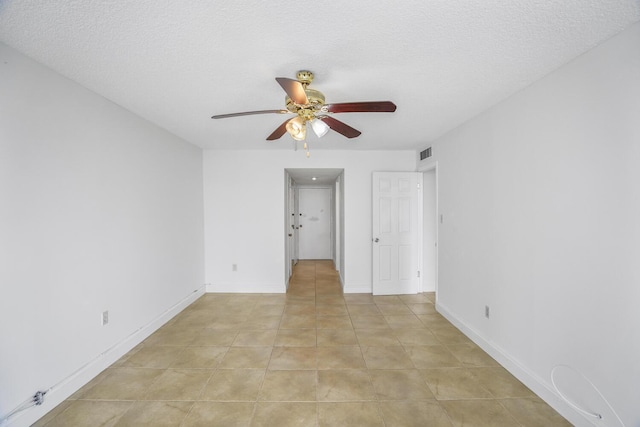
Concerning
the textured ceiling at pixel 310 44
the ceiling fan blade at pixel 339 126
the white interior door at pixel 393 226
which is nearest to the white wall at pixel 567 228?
the textured ceiling at pixel 310 44

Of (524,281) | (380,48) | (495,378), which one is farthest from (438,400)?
(380,48)

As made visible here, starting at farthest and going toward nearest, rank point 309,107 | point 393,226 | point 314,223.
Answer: point 314,223, point 393,226, point 309,107

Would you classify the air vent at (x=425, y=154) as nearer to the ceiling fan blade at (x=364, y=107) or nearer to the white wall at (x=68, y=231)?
the ceiling fan blade at (x=364, y=107)

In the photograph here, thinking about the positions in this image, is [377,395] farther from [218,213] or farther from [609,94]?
[218,213]

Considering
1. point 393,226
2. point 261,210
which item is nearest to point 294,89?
point 261,210

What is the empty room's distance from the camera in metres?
1.41

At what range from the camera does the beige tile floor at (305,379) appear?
1777mm

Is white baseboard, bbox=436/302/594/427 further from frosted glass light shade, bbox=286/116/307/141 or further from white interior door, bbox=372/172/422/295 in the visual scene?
frosted glass light shade, bbox=286/116/307/141

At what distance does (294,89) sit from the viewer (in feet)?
5.05

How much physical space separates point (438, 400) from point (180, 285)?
3.23 metres

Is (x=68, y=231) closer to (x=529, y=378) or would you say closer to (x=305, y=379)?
(x=305, y=379)

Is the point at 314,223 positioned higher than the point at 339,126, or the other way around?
the point at 339,126

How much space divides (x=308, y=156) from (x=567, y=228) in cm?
183

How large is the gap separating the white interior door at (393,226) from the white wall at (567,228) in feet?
5.01
